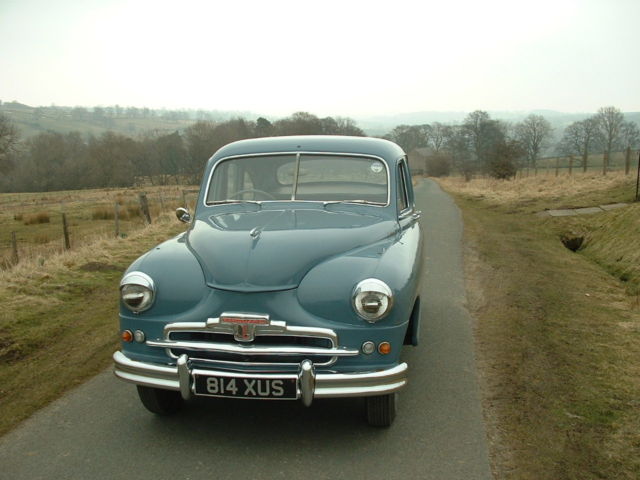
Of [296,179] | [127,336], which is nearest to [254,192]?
[296,179]

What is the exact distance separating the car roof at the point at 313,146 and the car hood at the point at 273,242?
73 centimetres

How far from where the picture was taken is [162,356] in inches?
149

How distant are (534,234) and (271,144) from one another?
9.42m

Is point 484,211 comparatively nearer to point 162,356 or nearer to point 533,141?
point 162,356

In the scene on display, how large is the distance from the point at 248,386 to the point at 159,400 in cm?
88

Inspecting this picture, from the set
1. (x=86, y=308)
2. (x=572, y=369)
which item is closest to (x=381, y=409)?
(x=572, y=369)

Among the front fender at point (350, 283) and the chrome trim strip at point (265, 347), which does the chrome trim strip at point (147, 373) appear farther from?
the front fender at point (350, 283)

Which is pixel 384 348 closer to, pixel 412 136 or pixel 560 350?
pixel 560 350

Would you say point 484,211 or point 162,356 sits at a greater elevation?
point 162,356

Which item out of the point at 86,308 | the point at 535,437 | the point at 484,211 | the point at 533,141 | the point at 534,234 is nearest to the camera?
the point at 535,437

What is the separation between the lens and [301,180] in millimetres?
5207

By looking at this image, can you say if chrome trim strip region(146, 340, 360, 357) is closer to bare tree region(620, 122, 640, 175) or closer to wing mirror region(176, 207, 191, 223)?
wing mirror region(176, 207, 191, 223)

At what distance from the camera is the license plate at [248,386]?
347 centimetres

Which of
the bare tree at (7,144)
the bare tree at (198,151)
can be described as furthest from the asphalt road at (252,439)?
the bare tree at (198,151)
